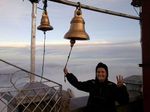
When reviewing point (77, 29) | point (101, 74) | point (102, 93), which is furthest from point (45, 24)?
point (102, 93)

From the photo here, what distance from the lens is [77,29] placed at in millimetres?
5137

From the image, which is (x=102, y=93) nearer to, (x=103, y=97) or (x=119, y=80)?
(x=103, y=97)

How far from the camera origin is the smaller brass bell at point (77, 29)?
5.06m

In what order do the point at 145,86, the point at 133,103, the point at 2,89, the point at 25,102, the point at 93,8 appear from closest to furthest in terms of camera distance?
the point at 2,89 → the point at 145,86 → the point at 25,102 → the point at 93,8 → the point at 133,103

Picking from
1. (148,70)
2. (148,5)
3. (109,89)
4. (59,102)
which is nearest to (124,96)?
(109,89)

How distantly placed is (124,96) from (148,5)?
160 cm

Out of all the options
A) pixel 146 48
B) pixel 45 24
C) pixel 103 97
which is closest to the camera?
pixel 146 48

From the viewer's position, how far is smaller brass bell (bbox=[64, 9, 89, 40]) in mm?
5059

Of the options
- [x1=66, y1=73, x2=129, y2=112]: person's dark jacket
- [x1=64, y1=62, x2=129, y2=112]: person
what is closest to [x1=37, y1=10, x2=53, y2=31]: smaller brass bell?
[x1=64, y1=62, x2=129, y2=112]: person

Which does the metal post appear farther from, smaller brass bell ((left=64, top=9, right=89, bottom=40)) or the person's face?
smaller brass bell ((left=64, top=9, right=89, bottom=40))

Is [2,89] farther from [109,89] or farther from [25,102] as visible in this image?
[109,89]

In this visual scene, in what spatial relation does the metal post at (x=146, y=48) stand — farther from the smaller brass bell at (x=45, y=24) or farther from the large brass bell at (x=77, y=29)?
the smaller brass bell at (x=45, y=24)

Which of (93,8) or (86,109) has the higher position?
(93,8)

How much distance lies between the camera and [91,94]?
18.1 feet
